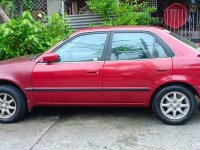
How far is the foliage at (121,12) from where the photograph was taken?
913 centimetres

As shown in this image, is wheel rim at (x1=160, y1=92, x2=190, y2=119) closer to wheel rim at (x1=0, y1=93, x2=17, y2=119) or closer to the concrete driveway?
the concrete driveway

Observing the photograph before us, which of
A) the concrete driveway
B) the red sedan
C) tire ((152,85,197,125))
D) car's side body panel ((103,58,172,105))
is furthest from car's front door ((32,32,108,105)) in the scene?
tire ((152,85,197,125))

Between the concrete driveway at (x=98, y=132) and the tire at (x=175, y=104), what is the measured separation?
0.42ft

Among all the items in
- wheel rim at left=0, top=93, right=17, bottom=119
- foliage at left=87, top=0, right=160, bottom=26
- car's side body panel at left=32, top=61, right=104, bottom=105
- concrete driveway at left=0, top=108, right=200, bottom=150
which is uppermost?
foliage at left=87, top=0, right=160, bottom=26

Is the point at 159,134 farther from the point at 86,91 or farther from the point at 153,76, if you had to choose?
the point at 86,91

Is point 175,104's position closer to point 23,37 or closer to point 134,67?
point 134,67

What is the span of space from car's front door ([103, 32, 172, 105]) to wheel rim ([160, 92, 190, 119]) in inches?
11.1

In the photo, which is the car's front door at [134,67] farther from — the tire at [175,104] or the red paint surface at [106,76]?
the tire at [175,104]

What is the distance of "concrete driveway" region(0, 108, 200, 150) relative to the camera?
5133 mm

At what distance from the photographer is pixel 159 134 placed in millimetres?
5445

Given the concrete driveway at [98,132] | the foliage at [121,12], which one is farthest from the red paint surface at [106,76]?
the foliage at [121,12]

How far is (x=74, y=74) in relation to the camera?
5852 millimetres

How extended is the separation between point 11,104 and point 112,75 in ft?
5.60

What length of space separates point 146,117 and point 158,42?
1.26m
